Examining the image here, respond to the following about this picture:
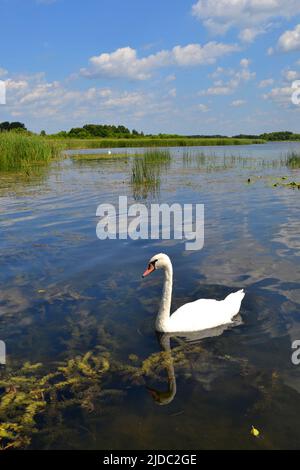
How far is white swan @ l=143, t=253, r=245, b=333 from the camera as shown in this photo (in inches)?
255

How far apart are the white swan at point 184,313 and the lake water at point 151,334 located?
0.73 ft

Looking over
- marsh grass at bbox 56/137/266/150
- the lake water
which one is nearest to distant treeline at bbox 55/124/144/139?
marsh grass at bbox 56/137/266/150

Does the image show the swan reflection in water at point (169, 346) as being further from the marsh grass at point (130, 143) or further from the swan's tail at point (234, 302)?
the marsh grass at point (130, 143)

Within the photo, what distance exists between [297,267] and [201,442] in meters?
5.76

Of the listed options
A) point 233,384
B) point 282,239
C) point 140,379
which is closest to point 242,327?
point 233,384

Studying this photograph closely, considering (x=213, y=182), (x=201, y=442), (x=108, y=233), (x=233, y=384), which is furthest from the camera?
(x=213, y=182)

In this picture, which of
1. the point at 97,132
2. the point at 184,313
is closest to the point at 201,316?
the point at 184,313

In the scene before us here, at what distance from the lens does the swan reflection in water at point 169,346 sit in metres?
5.08

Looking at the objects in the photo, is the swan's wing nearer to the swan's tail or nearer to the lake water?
the swan's tail

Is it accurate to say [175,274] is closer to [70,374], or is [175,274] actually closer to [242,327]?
[242,327]

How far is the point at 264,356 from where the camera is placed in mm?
5883

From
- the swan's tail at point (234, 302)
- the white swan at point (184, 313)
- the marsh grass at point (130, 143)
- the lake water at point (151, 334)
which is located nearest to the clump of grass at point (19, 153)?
the lake water at point (151, 334)

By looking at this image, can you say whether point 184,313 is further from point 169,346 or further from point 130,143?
point 130,143

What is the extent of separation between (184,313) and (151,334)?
0.60m
